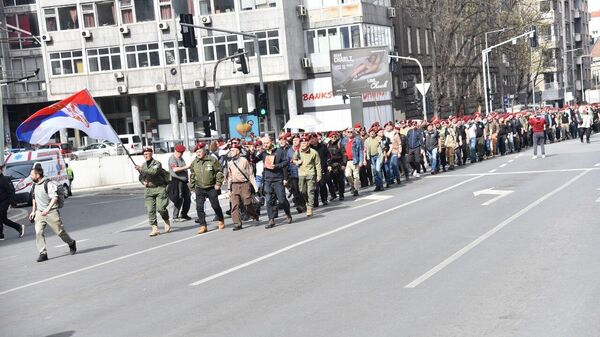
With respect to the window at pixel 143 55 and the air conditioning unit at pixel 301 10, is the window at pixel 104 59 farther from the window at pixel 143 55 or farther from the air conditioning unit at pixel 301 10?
the air conditioning unit at pixel 301 10

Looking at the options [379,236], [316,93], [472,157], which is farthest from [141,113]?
[379,236]

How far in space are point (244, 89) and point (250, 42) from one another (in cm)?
407

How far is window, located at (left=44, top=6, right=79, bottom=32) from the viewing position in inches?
2378

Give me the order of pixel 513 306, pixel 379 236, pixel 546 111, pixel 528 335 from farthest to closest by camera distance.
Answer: pixel 546 111 < pixel 379 236 < pixel 513 306 < pixel 528 335

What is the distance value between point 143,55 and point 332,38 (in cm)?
A: 1262

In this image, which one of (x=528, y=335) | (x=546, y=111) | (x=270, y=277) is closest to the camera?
(x=528, y=335)

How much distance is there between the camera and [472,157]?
3431 centimetres

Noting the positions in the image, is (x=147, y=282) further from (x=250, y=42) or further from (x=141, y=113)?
(x=141, y=113)

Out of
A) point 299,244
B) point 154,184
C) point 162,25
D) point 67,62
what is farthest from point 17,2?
point 299,244

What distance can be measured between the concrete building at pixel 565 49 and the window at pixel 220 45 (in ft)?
161

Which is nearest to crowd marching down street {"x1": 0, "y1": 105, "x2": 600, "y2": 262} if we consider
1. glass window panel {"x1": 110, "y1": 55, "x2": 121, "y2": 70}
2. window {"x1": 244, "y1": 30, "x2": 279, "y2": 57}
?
window {"x1": 244, "y1": 30, "x2": 279, "y2": 57}

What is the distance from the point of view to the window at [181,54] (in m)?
58.3

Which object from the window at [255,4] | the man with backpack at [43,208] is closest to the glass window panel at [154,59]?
the window at [255,4]

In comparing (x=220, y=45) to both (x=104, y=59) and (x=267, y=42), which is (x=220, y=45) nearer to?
(x=267, y=42)
